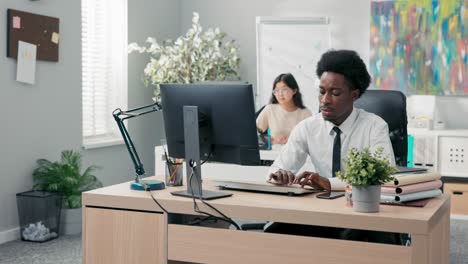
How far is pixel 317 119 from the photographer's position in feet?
9.54

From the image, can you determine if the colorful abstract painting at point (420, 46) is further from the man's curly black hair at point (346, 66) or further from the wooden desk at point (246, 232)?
the wooden desk at point (246, 232)

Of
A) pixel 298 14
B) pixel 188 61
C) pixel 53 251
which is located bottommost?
pixel 53 251

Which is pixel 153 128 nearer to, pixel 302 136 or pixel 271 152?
pixel 271 152

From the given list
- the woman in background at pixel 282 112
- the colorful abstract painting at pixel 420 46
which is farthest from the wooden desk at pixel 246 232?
the colorful abstract painting at pixel 420 46

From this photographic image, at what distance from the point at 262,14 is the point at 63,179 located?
105 inches

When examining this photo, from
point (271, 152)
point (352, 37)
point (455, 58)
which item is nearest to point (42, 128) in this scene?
point (271, 152)

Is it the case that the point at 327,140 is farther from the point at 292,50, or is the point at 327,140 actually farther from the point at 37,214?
the point at 292,50

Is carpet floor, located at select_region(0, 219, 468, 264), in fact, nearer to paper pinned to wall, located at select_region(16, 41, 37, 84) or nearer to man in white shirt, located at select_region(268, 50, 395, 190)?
paper pinned to wall, located at select_region(16, 41, 37, 84)

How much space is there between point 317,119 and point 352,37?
10.6 feet

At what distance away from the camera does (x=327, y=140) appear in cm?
285

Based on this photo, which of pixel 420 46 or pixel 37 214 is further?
pixel 420 46

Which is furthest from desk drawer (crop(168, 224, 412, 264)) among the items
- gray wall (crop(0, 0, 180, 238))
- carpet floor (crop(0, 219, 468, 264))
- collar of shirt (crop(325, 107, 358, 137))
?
gray wall (crop(0, 0, 180, 238))

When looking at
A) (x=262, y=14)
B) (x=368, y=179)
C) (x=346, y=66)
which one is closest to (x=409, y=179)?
(x=368, y=179)

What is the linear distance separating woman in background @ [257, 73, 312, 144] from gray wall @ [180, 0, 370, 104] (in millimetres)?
1229
